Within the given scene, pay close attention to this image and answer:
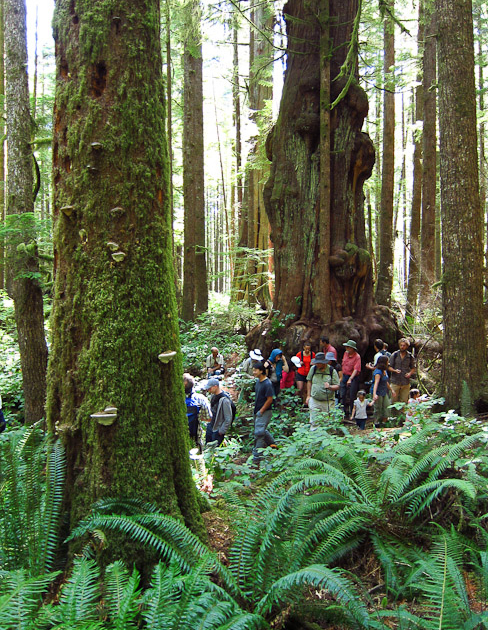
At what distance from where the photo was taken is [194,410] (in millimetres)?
7379

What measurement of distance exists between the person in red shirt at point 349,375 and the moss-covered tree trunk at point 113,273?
7.01 metres

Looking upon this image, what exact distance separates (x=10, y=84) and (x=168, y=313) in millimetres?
7907

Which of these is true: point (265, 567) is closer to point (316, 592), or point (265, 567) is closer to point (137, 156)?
point (316, 592)

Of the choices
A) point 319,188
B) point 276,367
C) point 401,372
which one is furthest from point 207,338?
point 401,372

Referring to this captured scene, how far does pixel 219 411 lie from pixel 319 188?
21.2 feet

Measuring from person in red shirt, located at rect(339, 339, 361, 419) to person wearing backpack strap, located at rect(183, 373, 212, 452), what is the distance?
350 centimetres

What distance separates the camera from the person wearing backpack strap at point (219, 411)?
25.4ft

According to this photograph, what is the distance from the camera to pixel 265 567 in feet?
9.68

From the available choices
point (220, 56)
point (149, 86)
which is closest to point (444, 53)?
point (149, 86)

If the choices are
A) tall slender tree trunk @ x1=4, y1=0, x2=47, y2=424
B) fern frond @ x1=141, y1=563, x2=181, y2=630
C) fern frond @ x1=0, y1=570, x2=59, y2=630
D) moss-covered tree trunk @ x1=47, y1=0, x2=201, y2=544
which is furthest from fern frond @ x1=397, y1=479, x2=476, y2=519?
tall slender tree trunk @ x1=4, y1=0, x2=47, y2=424

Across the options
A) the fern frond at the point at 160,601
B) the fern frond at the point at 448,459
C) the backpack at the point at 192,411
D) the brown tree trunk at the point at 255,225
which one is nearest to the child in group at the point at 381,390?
the backpack at the point at 192,411

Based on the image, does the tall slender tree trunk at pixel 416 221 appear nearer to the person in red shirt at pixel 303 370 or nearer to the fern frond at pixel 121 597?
the person in red shirt at pixel 303 370

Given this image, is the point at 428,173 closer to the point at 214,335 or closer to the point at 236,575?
the point at 214,335

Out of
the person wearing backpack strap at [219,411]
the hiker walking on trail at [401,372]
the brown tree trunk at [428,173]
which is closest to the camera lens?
the person wearing backpack strap at [219,411]
